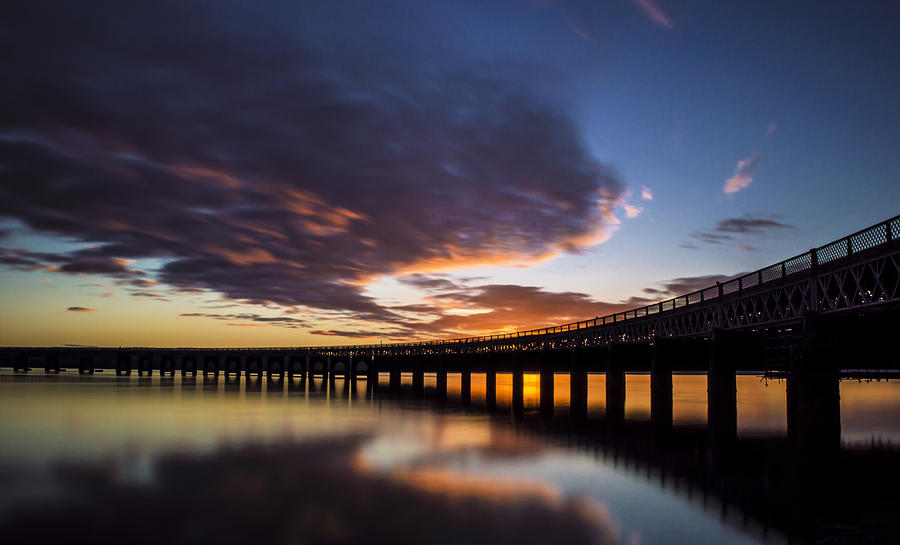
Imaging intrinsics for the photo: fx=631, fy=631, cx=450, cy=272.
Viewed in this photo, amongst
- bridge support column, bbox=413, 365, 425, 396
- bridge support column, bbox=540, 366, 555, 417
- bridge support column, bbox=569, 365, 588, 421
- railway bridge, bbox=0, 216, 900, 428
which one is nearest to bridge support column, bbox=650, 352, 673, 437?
railway bridge, bbox=0, 216, 900, 428

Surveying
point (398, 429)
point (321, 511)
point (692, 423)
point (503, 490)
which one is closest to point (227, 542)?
point (321, 511)

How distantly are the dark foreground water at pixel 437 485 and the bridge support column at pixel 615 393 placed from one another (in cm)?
1439

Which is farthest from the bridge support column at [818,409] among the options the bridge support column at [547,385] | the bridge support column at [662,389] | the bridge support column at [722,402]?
the bridge support column at [547,385]

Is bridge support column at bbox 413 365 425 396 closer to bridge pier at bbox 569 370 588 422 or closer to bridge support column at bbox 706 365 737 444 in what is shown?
bridge pier at bbox 569 370 588 422

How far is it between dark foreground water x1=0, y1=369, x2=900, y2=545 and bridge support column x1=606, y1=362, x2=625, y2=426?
14393 millimetres

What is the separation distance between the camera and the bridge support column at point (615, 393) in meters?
76.5

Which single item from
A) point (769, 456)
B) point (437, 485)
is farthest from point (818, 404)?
point (437, 485)

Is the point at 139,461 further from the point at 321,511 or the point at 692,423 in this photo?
the point at 692,423

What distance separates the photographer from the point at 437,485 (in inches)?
1323

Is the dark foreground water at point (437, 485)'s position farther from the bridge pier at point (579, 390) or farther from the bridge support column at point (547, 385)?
the bridge support column at point (547, 385)

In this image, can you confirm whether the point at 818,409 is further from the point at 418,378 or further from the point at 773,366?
the point at 418,378

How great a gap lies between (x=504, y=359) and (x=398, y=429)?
203 feet

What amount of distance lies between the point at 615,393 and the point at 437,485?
2027 inches

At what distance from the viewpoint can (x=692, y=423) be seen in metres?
70.4
